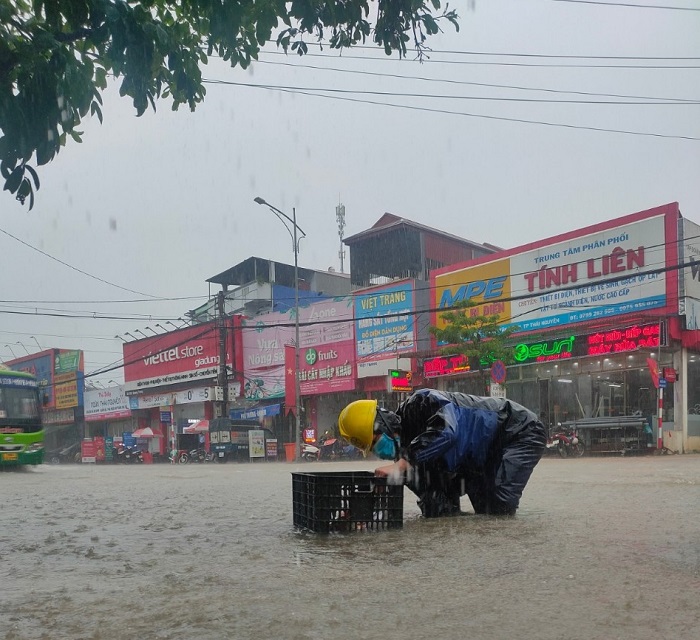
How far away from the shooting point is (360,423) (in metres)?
5.33

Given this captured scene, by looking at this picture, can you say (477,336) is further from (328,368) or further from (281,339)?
(281,339)

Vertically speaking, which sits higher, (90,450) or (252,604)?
(252,604)

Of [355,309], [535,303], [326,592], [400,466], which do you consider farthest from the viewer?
[355,309]

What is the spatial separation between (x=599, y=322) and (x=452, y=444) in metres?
20.4

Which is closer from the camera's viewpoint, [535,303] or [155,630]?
[155,630]

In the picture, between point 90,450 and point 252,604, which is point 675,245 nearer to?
point 252,604

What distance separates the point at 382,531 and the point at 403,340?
2537 centimetres

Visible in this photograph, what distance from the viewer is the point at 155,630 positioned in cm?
284

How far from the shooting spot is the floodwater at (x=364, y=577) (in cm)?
285

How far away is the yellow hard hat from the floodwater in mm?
623

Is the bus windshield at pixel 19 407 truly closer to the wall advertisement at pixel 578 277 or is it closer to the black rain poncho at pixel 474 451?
the wall advertisement at pixel 578 277

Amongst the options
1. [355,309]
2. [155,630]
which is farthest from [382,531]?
[355,309]

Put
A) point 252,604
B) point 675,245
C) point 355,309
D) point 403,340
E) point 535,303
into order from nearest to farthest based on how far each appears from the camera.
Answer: point 252,604
point 675,245
point 535,303
point 403,340
point 355,309

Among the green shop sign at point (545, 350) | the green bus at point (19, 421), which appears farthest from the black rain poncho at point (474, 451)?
the green shop sign at point (545, 350)
